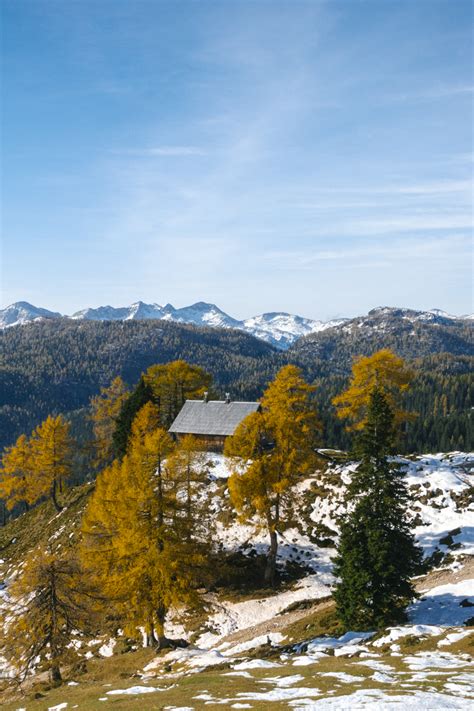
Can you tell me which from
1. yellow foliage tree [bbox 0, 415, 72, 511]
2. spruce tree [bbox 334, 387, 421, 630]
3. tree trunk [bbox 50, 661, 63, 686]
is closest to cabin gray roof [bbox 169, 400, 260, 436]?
yellow foliage tree [bbox 0, 415, 72, 511]

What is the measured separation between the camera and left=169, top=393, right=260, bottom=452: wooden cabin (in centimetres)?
6079

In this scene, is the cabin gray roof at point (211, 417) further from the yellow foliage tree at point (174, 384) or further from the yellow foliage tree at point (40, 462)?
the yellow foliage tree at point (40, 462)

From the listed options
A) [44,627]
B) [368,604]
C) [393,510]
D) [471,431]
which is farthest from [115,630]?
[471,431]

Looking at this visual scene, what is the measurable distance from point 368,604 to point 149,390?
42.1 meters

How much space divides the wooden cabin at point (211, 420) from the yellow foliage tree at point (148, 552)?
30374 mm

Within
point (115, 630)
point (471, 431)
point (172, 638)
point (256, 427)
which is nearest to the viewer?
point (172, 638)

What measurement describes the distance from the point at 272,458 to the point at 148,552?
1403 centimetres

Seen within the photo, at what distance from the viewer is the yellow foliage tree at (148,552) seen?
27.4 m

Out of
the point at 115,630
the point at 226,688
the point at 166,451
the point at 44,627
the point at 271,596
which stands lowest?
the point at 115,630

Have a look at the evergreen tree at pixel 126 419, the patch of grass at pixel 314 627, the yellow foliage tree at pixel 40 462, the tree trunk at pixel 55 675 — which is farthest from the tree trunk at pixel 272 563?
the yellow foliage tree at pixel 40 462

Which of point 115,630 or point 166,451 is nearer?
point 166,451

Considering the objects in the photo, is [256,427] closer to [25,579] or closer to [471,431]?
[25,579]

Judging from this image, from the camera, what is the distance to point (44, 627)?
26.0 metres

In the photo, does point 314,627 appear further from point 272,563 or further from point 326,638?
point 272,563
